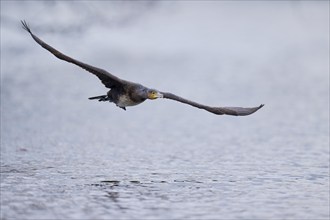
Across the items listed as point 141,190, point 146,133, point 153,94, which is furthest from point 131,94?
point 146,133

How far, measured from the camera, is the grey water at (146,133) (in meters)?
14.4

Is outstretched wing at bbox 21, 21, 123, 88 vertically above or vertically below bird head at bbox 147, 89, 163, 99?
above

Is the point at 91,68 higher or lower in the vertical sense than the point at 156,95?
higher

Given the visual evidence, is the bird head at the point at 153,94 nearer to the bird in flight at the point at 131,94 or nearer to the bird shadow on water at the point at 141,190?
the bird in flight at the point at 131,94

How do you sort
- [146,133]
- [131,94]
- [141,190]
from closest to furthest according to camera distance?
[141,190], [131,94], [146,133]

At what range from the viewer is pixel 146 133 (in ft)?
72.4

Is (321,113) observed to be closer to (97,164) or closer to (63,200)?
(97,164)

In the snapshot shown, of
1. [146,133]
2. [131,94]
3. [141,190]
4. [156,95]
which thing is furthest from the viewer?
[146,133]

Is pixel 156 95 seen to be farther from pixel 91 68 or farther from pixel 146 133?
pixel 146 133

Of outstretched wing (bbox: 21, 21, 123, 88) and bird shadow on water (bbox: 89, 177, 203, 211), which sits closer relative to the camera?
bird shadow on water (bbox: 89, 177, 203, 211)

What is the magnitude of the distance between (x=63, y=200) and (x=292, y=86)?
22.2m

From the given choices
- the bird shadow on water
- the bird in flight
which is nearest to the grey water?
the bird shadow on water

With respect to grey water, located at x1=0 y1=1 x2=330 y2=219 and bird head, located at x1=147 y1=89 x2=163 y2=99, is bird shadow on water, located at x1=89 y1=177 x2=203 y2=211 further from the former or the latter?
bird head, located at x1=147 y1=89 x2=163 y2=99

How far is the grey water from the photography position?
14.4m
